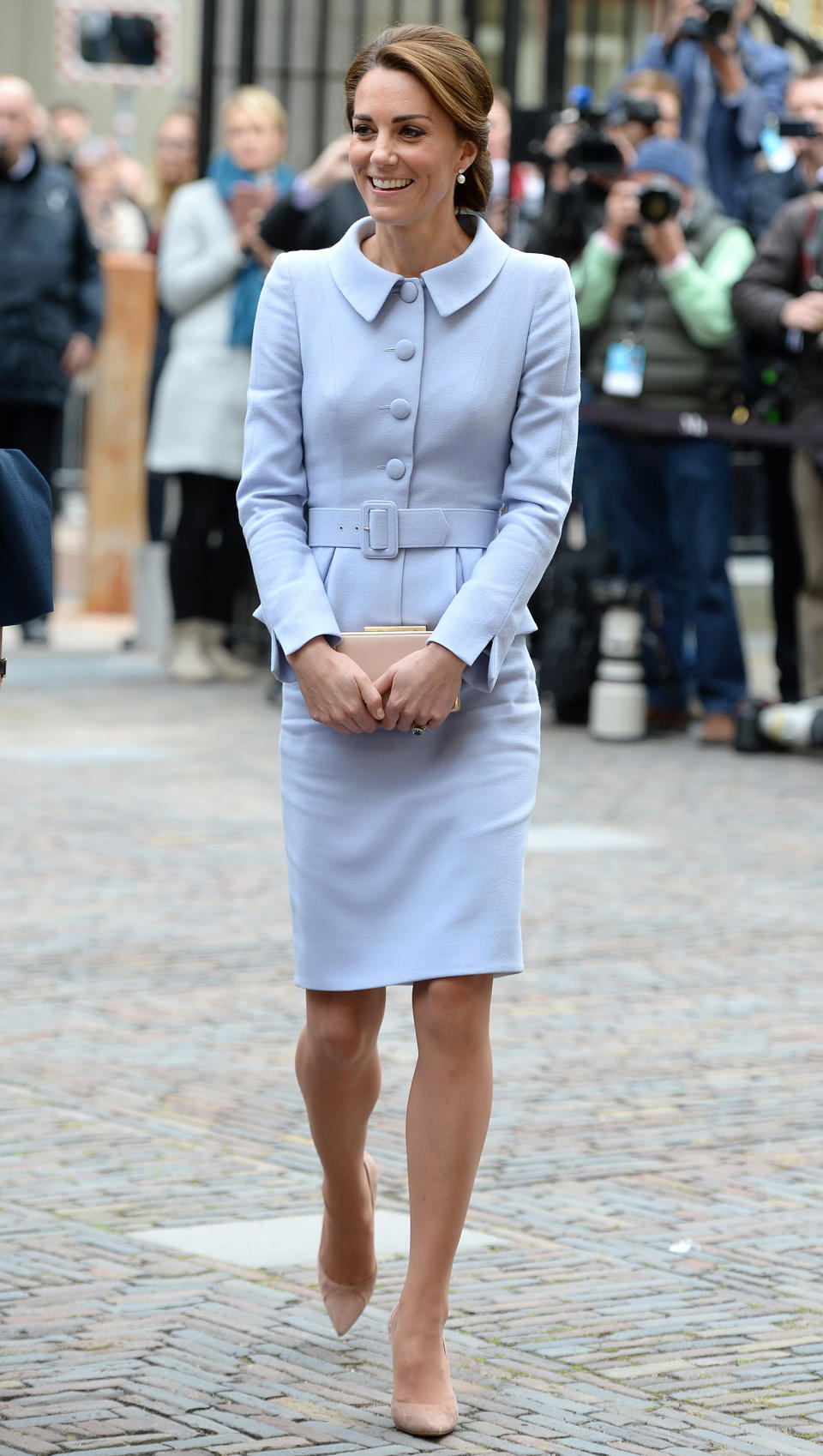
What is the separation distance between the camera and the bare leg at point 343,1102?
377 cm

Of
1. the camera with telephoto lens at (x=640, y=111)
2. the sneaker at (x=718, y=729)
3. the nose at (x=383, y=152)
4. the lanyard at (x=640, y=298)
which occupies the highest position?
the camera with telephoto lens at (x=640, y=111)

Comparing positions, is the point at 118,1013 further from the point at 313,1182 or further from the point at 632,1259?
the point at 632,1259

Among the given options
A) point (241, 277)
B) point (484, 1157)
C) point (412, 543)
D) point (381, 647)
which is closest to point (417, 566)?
point (412, 543)

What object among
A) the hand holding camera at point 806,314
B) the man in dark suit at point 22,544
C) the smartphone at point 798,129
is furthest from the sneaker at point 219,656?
the man in dark suit at point 22,544

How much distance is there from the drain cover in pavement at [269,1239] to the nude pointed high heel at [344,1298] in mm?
357

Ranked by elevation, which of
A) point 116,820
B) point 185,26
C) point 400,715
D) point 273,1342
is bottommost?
point 116,820

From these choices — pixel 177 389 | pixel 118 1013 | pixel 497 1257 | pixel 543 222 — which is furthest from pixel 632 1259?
pixel 177 389

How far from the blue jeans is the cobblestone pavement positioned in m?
2.08

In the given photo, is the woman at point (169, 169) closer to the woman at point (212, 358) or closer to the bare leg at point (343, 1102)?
the woman at point (212, 358)

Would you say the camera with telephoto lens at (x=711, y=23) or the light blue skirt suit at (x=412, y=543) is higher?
the camera with telephoto lens at (x=711, y=23)

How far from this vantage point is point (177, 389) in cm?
1273

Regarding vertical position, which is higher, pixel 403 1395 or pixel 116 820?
pixel 403 1395

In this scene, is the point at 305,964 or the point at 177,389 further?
the point at 177,389

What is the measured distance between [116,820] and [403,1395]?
5390 mm
